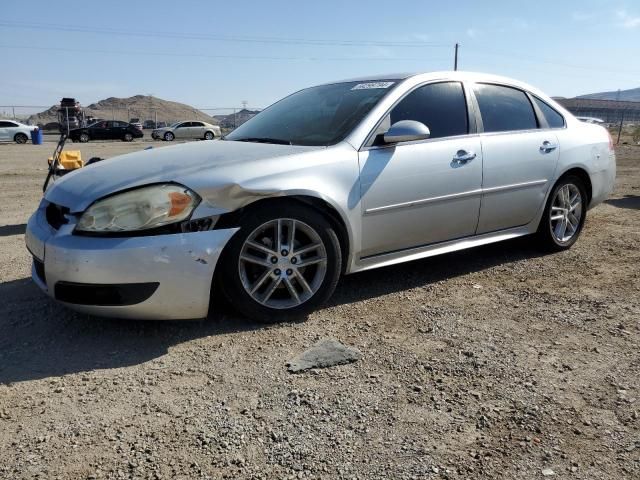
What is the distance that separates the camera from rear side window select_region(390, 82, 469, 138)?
3.94m

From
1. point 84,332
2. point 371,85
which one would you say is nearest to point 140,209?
point 84,332

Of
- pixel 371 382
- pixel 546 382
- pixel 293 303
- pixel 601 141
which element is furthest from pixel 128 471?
pixel 601 141

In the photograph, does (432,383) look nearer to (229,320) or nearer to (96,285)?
(229,320)

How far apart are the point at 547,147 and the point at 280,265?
2687mm

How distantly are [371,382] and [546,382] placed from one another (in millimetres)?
845

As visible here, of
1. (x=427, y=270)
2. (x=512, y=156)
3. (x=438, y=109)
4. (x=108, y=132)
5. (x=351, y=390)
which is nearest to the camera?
(x=351, y=390)

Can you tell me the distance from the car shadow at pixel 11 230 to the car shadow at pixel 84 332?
1.94 m

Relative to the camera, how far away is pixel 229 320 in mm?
3412

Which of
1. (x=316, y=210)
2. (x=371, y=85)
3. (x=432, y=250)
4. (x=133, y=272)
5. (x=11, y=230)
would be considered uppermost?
(x=371, y=85)

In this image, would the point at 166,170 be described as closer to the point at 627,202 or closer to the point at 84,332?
the point at 84,332

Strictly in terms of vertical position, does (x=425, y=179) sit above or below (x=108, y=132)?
below

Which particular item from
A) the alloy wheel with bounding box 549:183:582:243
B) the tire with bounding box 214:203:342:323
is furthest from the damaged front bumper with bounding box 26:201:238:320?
the alloy wheel with bounding box 549:183:582:243

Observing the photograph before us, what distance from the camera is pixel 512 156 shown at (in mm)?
4340

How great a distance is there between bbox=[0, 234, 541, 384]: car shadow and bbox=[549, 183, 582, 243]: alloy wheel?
4.33 ft
